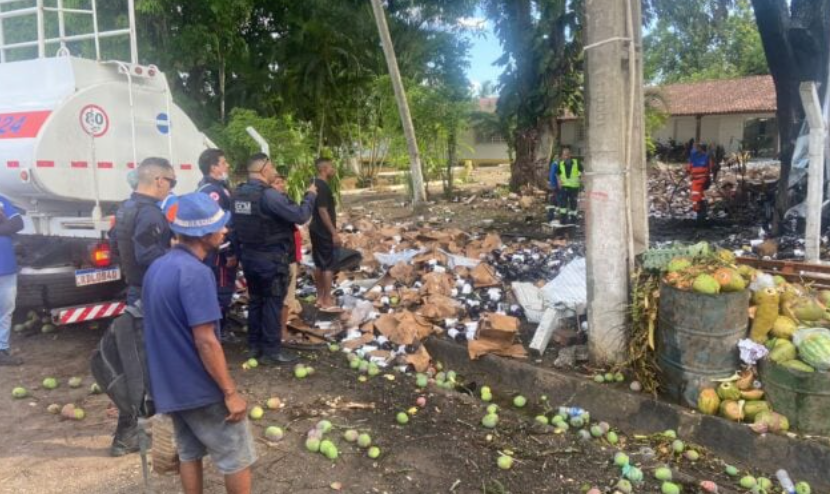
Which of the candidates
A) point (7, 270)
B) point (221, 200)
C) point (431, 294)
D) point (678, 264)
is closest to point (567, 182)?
point (431, 294)

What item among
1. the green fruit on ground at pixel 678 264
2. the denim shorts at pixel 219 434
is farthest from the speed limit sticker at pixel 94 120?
the green fruit on ground at pixel 678 264

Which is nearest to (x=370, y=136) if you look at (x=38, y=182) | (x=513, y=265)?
(x=513, y=265)

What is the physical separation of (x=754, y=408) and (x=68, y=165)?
599 cm

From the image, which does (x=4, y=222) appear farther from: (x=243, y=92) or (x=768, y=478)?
(x=243, y=92)

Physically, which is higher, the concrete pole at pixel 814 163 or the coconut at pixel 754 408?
the concrete pole at pixel 814 163

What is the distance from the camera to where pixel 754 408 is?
411 centimetres

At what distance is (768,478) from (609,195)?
2170 mm

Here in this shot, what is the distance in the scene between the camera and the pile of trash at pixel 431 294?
19.0ft

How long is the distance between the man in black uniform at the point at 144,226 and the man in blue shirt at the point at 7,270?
161cm

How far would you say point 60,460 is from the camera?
160 inches

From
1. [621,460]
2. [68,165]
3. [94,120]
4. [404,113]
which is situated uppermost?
[404,113]

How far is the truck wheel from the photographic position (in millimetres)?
3111

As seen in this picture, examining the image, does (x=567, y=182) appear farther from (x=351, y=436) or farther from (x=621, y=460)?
(x=351, y=436)

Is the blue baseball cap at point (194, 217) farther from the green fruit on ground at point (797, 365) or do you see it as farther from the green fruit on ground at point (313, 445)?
the green fruit on ground at point (797, 365)
